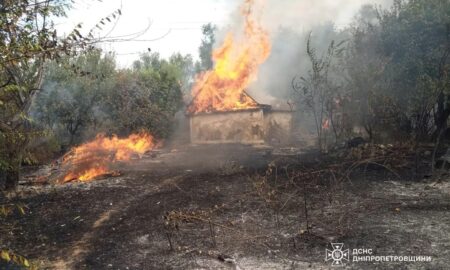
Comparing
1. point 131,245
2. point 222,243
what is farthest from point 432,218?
point 131,245

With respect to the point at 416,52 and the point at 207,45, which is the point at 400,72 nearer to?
the point at 416,52

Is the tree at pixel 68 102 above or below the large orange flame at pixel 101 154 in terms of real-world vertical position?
above

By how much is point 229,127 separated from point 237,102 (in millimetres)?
1929

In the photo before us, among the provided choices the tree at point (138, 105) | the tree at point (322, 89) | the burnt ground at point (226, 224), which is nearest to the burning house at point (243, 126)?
the tree at point (138, 105)

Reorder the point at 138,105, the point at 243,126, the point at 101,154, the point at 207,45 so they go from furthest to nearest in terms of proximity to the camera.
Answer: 1. the point at 207,45
2. the point at 243,126
3. the point at 138,105
4. the point at 101,154

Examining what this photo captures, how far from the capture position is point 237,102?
82.3 feet

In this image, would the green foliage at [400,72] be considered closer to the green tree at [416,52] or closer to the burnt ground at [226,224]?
the green tree at [416,52]

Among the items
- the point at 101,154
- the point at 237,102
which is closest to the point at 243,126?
the point at 237,102

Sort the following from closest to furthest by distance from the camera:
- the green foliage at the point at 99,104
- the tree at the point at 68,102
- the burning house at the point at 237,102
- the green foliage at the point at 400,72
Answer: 1. the green foliage at the point at 400,72
2. the tree at the point at 68,102
3. the green foliage at the point at 99,104
4. the burning house at the point at 237,102

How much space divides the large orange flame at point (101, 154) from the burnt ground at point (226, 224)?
1768mm

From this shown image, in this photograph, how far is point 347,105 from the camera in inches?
690

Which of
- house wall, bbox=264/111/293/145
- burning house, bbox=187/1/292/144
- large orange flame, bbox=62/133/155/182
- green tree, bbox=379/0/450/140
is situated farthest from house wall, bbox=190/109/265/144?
green tree, bbox=379/0/450/140

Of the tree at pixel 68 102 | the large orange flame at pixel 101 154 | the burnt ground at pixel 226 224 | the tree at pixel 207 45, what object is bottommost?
the burnt ground at pixel 226 224

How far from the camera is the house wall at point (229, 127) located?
78.8 ft
